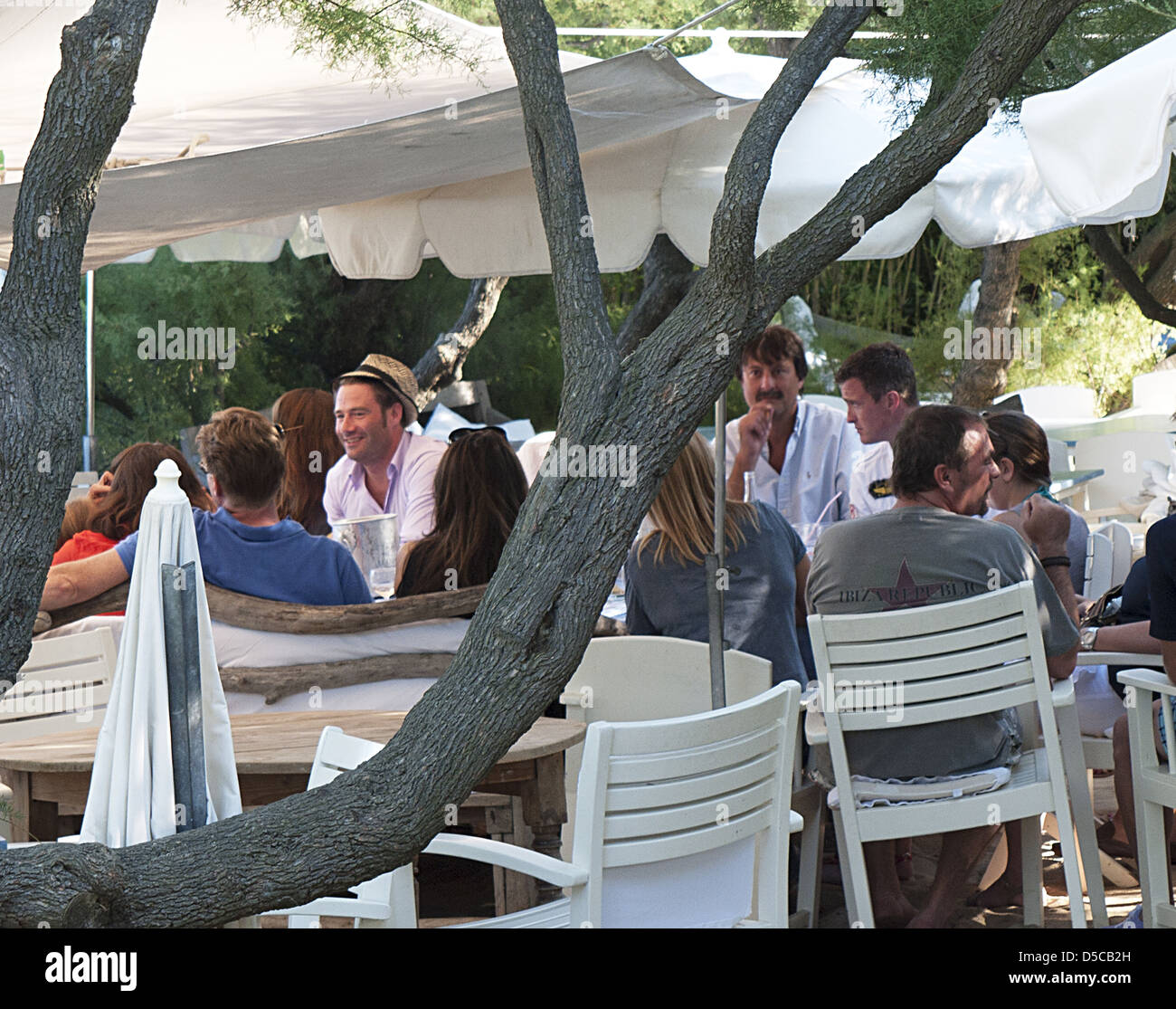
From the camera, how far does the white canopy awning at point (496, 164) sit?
425 centimetres

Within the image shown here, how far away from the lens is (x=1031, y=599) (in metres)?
3.24

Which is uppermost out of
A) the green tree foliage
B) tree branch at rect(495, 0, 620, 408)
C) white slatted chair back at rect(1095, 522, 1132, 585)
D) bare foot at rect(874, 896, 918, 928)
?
the green tree foliage

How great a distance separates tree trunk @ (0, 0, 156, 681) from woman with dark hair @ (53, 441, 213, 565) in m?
2.78

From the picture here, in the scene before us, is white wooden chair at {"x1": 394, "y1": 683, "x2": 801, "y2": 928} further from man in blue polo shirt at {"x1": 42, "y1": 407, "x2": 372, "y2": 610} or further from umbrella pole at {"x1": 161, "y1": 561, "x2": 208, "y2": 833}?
man in blue polo shirt at {"x1": 42, "y1": 407, "x2": 372, "y2": 610}

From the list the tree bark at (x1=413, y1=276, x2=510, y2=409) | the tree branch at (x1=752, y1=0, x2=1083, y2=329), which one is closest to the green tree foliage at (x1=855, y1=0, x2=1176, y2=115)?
the tree branch at (x1=752, y1=0, x2=1083, y2=329)

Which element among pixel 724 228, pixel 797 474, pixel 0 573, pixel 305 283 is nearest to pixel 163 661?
pixel 0 573

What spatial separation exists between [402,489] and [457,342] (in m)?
5.57

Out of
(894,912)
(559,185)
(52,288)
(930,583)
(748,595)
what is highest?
(559,185)

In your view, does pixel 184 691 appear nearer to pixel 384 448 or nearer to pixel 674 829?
pixel 674 829

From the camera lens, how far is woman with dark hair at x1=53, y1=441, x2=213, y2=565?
4.24m

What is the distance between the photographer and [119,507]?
435 centimetres

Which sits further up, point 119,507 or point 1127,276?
point 1127,276

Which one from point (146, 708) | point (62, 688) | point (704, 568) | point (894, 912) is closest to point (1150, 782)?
point (894, 912)
